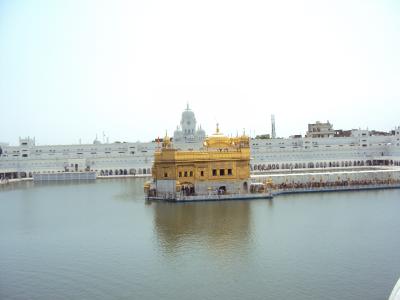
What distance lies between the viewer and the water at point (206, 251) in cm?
1534

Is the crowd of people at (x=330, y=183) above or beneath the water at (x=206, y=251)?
above

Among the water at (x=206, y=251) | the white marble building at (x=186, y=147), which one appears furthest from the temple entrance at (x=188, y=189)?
the white marble building at (x=186, y=147)

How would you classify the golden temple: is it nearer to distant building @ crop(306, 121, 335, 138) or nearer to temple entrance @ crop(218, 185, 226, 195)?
temple entrance @ crop(218, 185, 226, 195)

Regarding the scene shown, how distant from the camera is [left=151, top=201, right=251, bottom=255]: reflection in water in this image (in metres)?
20.6

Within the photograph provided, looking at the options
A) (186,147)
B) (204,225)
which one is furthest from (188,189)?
(186,147)

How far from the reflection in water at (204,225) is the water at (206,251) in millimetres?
48

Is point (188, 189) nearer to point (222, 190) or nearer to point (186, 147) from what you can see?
point (222, 190)

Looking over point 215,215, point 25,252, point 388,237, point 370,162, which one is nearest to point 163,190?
point 215,215

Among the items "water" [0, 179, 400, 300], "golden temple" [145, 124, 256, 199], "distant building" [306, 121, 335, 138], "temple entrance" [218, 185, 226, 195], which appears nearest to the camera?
"water" [0, 179, 400, 300]

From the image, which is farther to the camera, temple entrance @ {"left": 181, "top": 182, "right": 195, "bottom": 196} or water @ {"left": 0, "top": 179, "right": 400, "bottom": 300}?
temple entrance @ {"left": 181, "top": 182, "right": 195, "bottom": 196}

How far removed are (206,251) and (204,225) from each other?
5.10 metres

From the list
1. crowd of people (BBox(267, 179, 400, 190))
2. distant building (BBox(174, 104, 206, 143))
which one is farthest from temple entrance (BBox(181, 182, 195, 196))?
distant building (BBox(174, 104, 206, 143))

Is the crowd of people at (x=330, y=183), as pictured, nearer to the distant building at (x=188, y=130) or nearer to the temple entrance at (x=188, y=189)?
the temple entrance at (x=188, y=189)

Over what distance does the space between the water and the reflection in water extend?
0.05m
